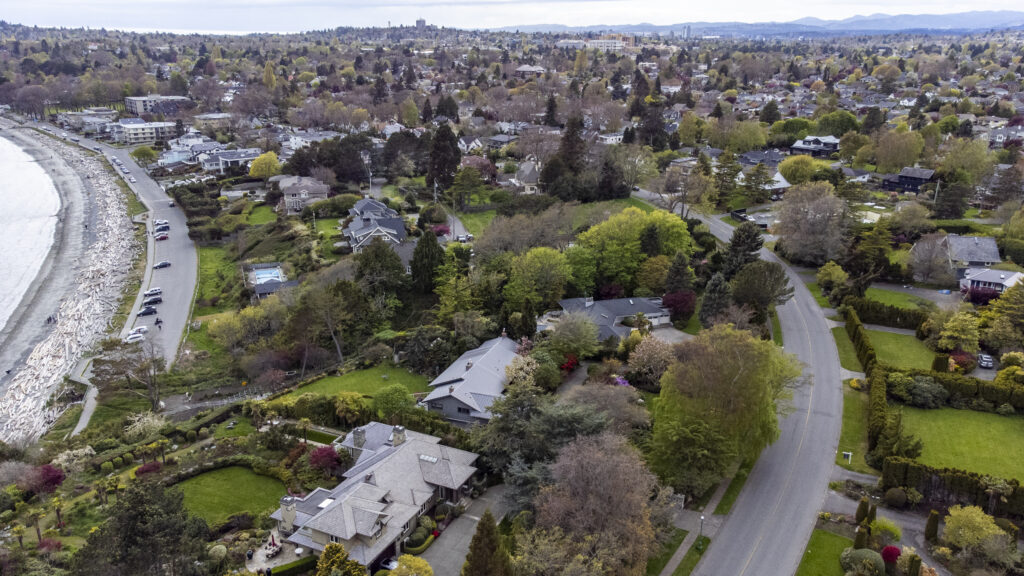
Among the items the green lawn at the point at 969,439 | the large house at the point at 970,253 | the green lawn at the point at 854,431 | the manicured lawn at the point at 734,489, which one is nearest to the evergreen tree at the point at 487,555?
the manicured lawn at the point at 734,489

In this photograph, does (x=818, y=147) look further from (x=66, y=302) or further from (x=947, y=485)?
(x=66, y=302)

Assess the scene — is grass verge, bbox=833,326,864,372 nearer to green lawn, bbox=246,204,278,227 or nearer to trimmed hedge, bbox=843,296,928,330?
trimmed hedge, bbox=843,296,928,330

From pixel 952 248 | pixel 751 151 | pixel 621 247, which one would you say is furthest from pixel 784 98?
pixel 621 247

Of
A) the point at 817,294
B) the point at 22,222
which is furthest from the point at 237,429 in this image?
the point at 22,222

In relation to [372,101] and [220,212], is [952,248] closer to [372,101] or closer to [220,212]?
[220,212]

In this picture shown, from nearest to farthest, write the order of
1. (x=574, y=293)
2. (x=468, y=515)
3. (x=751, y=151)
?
(x=468, y=515), (x=574, y=293), (x=751, y=151)

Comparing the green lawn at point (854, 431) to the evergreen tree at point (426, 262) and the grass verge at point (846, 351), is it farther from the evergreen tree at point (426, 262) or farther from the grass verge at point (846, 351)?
the evergreen tree at point (426, 262)

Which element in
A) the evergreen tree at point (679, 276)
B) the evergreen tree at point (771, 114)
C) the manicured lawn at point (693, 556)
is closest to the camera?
the manicured lawn at point (693, 556)
